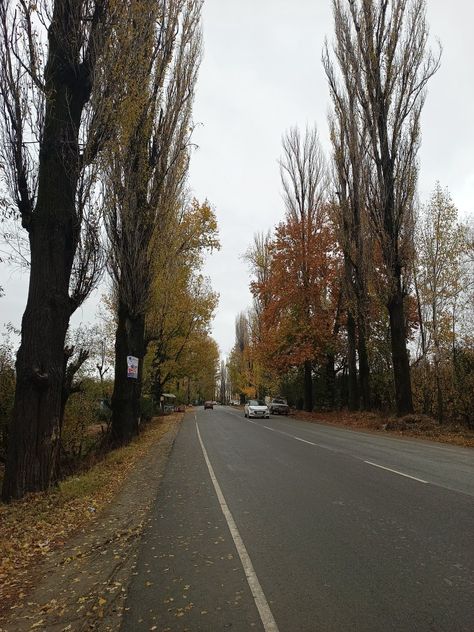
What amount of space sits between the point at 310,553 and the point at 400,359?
1882 centimetres

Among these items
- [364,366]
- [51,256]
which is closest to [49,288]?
[51,256]

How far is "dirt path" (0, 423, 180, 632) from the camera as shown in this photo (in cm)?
400

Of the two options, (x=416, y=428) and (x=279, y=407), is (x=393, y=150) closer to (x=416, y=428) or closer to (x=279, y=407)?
(x=416, y=428)

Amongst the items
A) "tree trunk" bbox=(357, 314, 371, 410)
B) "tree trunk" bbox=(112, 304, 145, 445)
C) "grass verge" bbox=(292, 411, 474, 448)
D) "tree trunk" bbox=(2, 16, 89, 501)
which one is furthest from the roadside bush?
"tree trunk" bbox=(357, 314, 371, 410)

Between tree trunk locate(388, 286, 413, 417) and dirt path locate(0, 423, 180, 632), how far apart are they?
57.3ft

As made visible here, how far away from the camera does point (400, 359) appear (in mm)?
22891

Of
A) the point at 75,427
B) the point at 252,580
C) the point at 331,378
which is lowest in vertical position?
the point at 252,580

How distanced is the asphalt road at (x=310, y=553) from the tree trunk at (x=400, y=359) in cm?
1249

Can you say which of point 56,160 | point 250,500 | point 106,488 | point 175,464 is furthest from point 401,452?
point 56,160

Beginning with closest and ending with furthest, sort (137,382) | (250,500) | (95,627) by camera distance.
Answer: (95,627) < (250,500) < (137,382)

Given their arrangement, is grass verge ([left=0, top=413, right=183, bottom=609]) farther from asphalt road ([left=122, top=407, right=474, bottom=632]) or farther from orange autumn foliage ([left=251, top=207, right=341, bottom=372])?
orange autumn foliage ([left=251, top=207, right=341, bottom=372])

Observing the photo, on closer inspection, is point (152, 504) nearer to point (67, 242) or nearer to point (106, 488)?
point (106, 488)

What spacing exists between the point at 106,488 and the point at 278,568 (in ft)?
18.4

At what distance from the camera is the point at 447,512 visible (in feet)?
22.6
